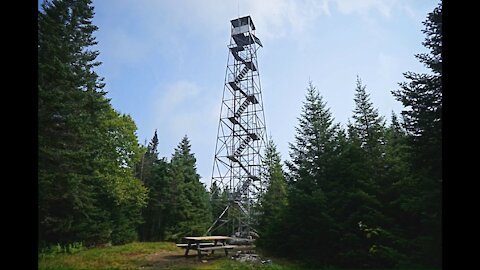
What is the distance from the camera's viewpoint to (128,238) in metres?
15.3

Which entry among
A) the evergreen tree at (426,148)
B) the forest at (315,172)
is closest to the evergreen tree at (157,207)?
the forest at (315,172)

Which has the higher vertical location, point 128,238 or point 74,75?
point 74,75

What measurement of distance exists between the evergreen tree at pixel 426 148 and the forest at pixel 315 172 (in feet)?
0.07

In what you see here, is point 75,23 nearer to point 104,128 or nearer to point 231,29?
point 104,128

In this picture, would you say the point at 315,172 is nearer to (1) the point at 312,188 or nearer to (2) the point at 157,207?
(1) the point at 312,188

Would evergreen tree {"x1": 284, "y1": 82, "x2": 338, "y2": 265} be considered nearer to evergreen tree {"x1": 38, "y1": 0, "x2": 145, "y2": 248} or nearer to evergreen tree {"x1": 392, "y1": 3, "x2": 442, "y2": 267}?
→ evergreen tree {"x1": 392, "y1": 3, "x2": 442, "y2": 267}

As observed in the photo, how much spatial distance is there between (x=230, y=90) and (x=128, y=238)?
843 cm

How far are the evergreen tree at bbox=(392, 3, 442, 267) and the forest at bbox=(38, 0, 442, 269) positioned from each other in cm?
2

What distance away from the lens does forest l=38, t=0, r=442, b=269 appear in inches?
251

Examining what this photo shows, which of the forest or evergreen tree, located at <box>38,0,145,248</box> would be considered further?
evergreen tree, located at <box>38,0,145,248</box>

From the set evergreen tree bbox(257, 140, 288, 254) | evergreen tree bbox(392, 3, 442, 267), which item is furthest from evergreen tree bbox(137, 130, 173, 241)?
evergreen tree bbox(392, 3, 442, 267)
